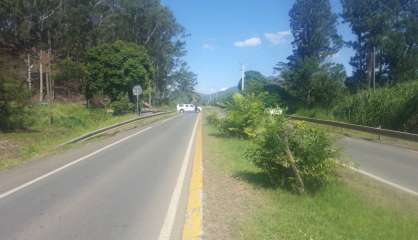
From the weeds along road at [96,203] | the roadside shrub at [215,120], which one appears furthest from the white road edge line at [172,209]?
the roadside shrub at [215,120]

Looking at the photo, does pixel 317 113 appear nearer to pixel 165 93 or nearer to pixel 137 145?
pixel 137 145

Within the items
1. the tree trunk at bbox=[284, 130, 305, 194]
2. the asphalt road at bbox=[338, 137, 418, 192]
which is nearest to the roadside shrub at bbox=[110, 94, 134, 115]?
the asphalt road at bbox=[338, 137, 418, 192]

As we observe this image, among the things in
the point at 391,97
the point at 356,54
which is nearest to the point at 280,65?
the point at 356,54

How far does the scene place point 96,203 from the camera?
919 cm

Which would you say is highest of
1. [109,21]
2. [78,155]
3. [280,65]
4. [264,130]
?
[109,21]

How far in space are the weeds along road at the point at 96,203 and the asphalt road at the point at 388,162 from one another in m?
4.86

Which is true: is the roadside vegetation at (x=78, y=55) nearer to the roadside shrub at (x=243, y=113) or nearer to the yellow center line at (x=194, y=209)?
the roadside shrub at (x=243, y=113)

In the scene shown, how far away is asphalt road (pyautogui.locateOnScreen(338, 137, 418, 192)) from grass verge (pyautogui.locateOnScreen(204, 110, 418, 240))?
36.7 inches

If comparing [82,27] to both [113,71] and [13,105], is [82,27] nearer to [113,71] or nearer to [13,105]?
[113,71]

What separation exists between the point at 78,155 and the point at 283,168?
32.1ft

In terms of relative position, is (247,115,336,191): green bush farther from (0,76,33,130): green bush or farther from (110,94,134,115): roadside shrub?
(110,94,134,115): roadside shrub

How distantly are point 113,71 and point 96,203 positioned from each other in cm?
5074

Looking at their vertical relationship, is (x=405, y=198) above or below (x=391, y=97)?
below

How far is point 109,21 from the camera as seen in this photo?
235 feet
